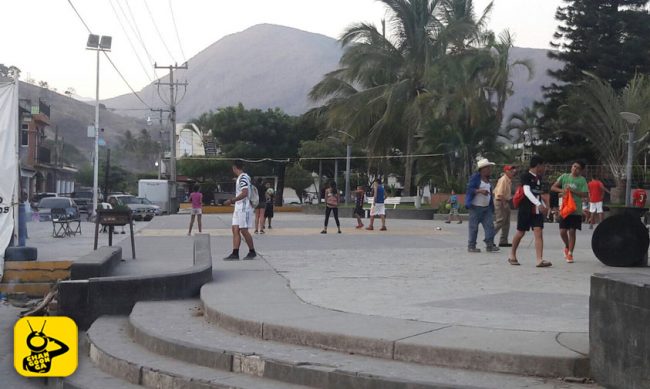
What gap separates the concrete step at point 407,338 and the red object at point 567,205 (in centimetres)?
565

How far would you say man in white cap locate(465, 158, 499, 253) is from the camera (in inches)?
558

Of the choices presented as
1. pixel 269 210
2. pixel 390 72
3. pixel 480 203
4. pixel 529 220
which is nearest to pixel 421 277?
pixel 529 220

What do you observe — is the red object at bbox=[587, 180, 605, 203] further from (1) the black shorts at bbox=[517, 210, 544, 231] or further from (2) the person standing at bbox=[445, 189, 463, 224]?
(1) the black shorts at bbox=[517, 210, 544, 231]

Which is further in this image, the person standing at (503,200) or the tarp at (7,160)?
the person standing at (503,200)

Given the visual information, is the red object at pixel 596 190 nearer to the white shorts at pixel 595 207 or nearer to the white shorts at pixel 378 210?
the white shorts at pixel 595 207

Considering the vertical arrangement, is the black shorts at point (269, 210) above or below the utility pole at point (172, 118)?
below

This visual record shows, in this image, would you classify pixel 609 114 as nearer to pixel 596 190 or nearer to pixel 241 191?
pixel 596 190

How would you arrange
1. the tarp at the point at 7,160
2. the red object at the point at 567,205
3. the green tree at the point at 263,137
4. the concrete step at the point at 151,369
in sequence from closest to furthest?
the concrete step at the point at 151,369, the tarp at the point at 7,160, the red object at the point at 567,205, the green tree at the point at 263,137

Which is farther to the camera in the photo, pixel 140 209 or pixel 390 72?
pixel 390 72

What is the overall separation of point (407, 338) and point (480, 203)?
8.74 meters

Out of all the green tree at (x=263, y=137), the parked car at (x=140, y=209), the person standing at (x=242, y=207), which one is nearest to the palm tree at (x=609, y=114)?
the parked car at (x=140, y=209)

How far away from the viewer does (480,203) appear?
1422cm

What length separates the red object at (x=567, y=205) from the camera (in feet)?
38.8

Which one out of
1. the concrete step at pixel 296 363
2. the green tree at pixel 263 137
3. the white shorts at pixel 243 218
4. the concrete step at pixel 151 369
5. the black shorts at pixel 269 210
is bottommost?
the concrete step at pixel 151 369
